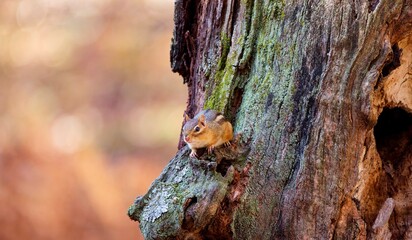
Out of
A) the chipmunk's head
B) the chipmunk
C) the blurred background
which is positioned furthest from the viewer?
the blurred background

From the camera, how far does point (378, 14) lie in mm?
2660

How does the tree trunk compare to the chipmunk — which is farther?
the chipmunk

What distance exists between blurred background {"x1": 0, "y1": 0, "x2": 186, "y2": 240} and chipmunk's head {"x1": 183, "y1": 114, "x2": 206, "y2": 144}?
5.08m

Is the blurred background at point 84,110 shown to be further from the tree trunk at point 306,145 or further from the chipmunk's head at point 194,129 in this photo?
the tree trunk at point 306,145

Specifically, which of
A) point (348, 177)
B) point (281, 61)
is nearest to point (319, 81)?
point (281, 61)

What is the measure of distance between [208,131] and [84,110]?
19.6 ft

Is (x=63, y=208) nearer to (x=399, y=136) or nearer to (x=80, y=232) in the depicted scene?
(x=80, y=232)

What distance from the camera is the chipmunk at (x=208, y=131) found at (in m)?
2.65

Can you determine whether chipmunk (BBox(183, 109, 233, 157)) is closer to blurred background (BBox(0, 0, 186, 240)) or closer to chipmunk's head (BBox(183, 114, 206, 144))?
chipmunk's head (BBox(183, 114, 206, 144))

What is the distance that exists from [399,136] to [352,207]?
533 millimetres

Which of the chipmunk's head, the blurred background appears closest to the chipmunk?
the chipmunk's head

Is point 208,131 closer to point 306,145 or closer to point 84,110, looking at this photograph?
point 306,145

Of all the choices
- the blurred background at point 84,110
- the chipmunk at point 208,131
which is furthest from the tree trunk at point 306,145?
the blurred background at point 84,110

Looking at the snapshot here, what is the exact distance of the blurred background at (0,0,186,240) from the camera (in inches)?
305
